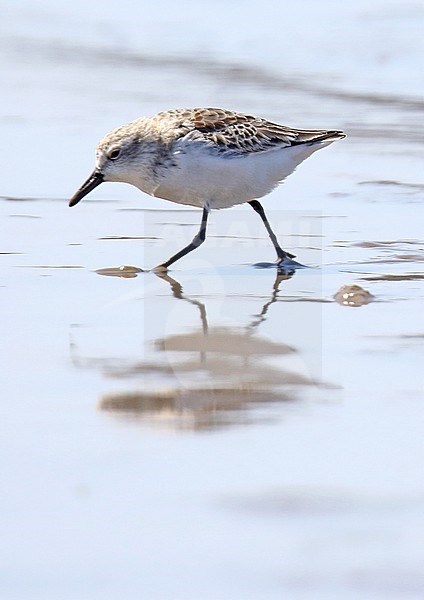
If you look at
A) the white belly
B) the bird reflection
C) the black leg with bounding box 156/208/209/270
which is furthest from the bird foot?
the bird reflection

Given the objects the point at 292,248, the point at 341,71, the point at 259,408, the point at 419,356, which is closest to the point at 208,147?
the point at 292,248

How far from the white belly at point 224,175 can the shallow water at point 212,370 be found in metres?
0.30

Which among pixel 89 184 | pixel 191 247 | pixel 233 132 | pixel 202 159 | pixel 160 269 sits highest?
pixel 233 132

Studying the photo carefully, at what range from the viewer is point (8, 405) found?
409cm

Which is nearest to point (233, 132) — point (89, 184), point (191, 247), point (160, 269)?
point (191, 247)

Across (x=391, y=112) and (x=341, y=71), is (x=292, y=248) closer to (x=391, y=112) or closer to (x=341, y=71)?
(x=391, y=112)

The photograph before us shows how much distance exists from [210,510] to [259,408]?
33.2 inches

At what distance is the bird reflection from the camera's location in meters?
4.00

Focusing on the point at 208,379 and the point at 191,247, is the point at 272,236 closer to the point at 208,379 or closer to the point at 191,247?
the point at 191,247

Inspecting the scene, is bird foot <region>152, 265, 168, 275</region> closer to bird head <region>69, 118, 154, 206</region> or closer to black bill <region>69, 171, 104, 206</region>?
bird head <region>69, 118, 154, 206</region>

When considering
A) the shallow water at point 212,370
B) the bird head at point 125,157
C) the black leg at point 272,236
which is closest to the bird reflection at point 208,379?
the shallow water at point 212,370

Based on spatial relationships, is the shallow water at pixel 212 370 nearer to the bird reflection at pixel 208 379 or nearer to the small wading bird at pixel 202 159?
the bird reflection at pixel 208 379

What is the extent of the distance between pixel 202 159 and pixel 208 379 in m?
2.52

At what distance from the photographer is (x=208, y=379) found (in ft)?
14.5
